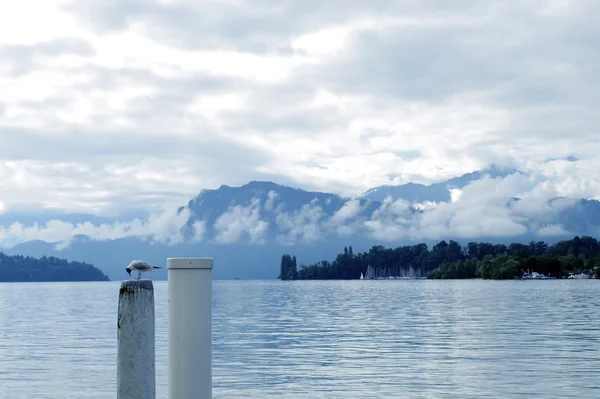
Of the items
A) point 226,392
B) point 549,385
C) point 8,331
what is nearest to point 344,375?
point 226,392

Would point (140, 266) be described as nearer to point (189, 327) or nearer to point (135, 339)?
point (135, 339)

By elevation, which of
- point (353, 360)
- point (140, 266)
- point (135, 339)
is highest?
point (140, 266)

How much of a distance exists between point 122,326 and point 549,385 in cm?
2614

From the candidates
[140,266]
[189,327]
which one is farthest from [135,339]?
[140,266]

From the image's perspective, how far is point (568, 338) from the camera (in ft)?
184

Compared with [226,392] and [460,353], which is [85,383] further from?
[460,353]

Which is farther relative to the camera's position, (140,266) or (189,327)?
(140,266)

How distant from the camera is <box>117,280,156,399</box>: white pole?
11.5 m

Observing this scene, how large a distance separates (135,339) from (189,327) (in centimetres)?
A: 110

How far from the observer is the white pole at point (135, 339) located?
1146cm

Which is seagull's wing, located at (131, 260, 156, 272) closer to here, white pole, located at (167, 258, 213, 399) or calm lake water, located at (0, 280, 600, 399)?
white pole, located at (167, 258, 213, 399)

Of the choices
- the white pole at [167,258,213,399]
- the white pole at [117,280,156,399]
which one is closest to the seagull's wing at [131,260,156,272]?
the white pole at [117,280,156,399]

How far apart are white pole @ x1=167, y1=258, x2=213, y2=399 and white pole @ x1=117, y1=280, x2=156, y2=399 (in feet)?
2.21

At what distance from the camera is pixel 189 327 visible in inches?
425
